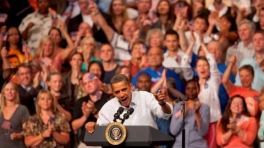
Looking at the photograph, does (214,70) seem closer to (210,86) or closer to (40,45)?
(210,86)

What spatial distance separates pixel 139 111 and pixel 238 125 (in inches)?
99.6

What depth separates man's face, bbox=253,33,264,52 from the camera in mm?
10617

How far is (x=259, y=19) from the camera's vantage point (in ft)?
37.2

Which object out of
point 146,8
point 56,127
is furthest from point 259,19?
point 56,127

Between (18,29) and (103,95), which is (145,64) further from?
(18,29)

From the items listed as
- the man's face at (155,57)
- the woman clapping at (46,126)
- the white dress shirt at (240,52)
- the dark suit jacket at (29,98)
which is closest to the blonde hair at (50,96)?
the woman clapping at (46,126)

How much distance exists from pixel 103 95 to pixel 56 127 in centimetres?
71

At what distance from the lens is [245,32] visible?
1098 centimetres

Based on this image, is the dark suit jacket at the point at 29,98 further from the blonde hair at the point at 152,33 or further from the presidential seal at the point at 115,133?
the presidential seal at the point at 115,133

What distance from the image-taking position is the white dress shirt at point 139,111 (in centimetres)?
762

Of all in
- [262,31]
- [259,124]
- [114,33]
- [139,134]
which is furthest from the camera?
[114,33]

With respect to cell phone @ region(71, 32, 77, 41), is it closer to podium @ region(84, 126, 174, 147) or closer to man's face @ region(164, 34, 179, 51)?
man's face @ region(164, 34, 179, 51)

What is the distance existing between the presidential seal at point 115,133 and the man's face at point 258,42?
13.2 ft

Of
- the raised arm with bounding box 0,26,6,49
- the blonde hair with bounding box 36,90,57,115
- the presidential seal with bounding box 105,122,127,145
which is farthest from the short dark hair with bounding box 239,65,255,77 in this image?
the presidential seal with bounding box 105,122,127,145
